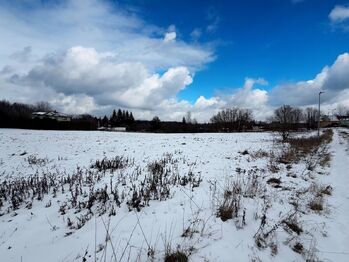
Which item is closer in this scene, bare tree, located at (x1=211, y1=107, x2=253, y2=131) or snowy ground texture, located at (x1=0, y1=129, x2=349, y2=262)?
snowy ground texture, located at (x1=0, y1=129, x2=349, y2=262)

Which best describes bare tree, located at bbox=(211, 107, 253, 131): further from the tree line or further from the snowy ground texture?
the snowy ground texture

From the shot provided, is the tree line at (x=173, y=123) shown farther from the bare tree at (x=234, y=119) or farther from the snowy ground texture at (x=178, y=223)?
the snowy ground texture at (x=178, y=223)

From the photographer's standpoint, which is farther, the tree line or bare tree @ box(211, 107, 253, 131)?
bare tree @ box(211, 107, 253, 131)

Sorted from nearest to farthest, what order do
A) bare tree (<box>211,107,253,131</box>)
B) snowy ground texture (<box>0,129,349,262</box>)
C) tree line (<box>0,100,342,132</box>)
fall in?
snowy ground texture (<box>0,129,349,262</box>) → tree line (<box>0,100,342,132</box>) → bare tree (<box>211,107,253,131</box>)

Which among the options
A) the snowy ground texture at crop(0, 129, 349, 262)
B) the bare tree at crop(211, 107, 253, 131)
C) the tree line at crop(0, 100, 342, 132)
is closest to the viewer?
the snowy ground texture at crop(0, 129, 349, 262)

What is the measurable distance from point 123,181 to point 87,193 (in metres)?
1.32

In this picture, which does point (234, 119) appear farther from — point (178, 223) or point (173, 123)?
point (178, 223)

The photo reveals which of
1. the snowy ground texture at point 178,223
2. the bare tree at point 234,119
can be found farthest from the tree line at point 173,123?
the snowy ground texture at point 178,223

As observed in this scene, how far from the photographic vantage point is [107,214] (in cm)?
530

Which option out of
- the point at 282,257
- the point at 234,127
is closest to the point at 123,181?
the point at 282,257

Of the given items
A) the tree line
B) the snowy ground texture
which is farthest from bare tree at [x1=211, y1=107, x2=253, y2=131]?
the snowy ground texture

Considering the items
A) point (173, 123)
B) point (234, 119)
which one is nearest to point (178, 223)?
point (173, 123)

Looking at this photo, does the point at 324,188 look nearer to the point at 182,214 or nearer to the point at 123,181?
the point at 182,214

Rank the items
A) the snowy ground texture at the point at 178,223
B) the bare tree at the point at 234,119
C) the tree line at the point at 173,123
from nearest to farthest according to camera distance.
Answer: the snowy ground texture at the point at 178,223, the tree line at the point at 173,123, the bare tree at the point at 234,119
